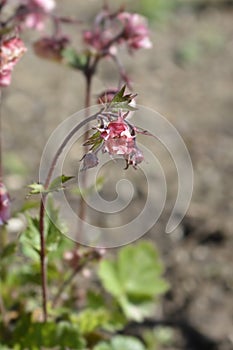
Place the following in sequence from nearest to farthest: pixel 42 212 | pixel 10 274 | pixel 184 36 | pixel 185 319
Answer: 1. pixel 42 212
2. pixel 10 274
3. pixel 185 319
4. pixel 184 36

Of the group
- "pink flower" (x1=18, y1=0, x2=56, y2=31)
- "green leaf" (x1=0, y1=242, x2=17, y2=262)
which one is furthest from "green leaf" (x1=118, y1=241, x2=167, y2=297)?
"pink flower" (x1=18, y1=0, x2=56, y2=31)

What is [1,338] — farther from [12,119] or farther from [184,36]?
[184,36]

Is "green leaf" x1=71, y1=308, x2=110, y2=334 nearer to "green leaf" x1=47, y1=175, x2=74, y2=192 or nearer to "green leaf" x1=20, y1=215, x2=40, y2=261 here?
"green leaf" x1=20, y1=215, x2=40, y2=261

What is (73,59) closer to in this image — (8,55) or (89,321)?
(8,55)

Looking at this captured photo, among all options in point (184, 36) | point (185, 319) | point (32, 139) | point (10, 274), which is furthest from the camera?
point (184, 36)

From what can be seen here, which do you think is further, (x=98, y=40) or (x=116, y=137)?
(x=98, y=40)

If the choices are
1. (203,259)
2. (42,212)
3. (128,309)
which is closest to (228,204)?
(203,259)

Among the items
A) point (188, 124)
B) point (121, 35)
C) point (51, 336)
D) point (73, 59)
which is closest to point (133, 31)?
point (121, 35)
